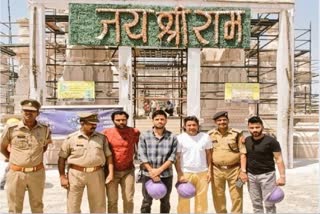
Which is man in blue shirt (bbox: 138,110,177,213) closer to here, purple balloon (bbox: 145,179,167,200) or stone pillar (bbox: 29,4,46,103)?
purple balloon (bbox: 145,179,167,200)

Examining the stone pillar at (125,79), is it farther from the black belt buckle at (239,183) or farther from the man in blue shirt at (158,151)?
the black belt buckle at (239,183)

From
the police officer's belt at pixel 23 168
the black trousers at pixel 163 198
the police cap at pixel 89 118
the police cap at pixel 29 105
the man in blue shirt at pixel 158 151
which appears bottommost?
the black trousers at pixel 163 198

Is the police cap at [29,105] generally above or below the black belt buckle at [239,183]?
above

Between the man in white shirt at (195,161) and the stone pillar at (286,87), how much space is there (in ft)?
21.5

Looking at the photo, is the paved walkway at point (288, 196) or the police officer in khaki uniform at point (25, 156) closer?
the police officer in khaki uniform at point (25, 156)

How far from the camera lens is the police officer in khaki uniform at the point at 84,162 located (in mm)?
5254

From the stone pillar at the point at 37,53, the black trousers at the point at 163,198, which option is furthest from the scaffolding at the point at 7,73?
the black trousers at the point at 163,198

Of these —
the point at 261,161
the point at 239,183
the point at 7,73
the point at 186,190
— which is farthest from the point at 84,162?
the point at 7,73

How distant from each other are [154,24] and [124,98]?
2039mm

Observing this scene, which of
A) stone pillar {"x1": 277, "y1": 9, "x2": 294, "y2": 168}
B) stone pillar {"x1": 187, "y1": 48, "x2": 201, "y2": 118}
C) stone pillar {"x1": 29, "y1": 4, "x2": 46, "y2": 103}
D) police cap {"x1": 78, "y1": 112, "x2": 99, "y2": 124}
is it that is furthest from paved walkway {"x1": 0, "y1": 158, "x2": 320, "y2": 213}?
stone pillar {"x1": 187, "y1": 48, "x2": 201, "y2": 118}

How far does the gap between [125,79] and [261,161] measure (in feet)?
20.6

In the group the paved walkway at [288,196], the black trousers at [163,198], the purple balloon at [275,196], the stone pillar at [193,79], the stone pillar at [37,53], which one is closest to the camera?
the purple balloon at [275,196]

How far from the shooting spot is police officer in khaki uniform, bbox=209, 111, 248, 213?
5.68 meters

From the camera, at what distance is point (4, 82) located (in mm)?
20703
